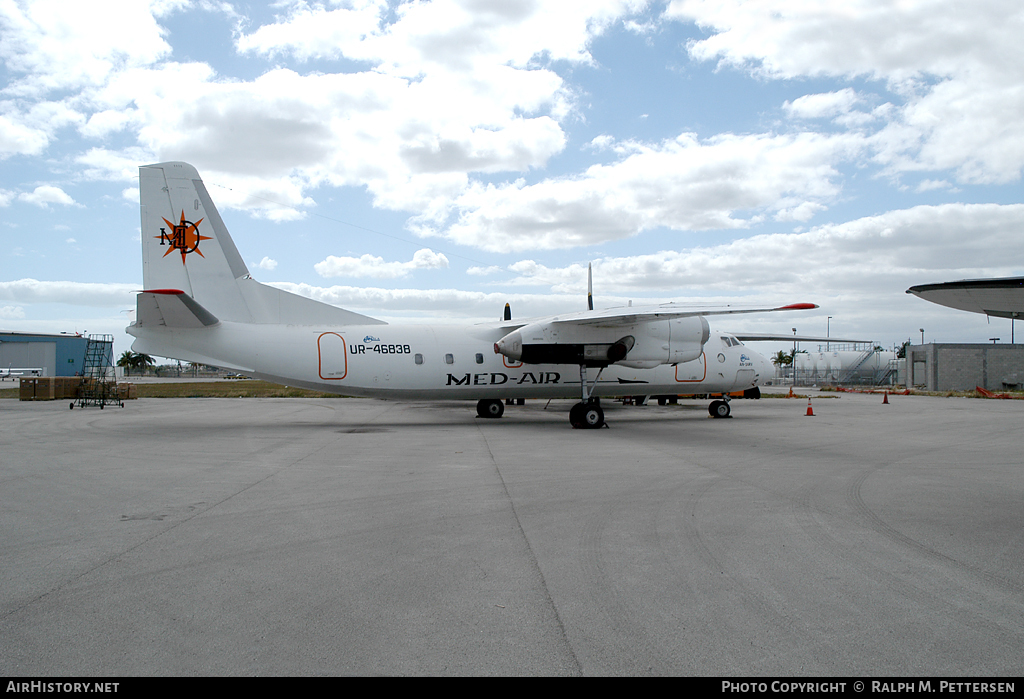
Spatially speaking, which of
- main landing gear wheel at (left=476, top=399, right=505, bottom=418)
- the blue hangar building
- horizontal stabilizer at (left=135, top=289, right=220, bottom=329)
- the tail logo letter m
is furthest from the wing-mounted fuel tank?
the blue hangar building

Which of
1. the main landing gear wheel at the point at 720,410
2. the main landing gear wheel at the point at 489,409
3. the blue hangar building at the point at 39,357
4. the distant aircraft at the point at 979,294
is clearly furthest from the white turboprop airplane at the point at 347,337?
the blue hangar building at the point at 39,357

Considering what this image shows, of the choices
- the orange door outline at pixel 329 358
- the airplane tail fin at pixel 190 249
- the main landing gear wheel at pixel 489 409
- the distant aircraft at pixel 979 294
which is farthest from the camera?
the main landing gear wheel at pixel 489 409

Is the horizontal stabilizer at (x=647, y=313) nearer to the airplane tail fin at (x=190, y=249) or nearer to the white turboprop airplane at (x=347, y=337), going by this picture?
the white turboprop airplane at (x=347, y=337)

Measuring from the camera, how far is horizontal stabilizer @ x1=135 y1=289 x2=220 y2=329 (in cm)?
1407

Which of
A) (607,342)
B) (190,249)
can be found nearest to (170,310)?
(190,249)

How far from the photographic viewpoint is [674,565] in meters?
4.91

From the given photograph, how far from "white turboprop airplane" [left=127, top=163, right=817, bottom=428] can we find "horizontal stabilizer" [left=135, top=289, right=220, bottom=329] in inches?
1.1

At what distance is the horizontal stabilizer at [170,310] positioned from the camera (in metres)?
14.1

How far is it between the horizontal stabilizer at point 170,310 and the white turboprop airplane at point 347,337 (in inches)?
1.1

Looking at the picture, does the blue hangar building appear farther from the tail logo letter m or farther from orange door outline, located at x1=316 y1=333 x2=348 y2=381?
orange door outline, located at x1=316 y1=333 x2=348 y2=381

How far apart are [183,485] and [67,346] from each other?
83.0 m

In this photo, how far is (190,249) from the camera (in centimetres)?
1553
